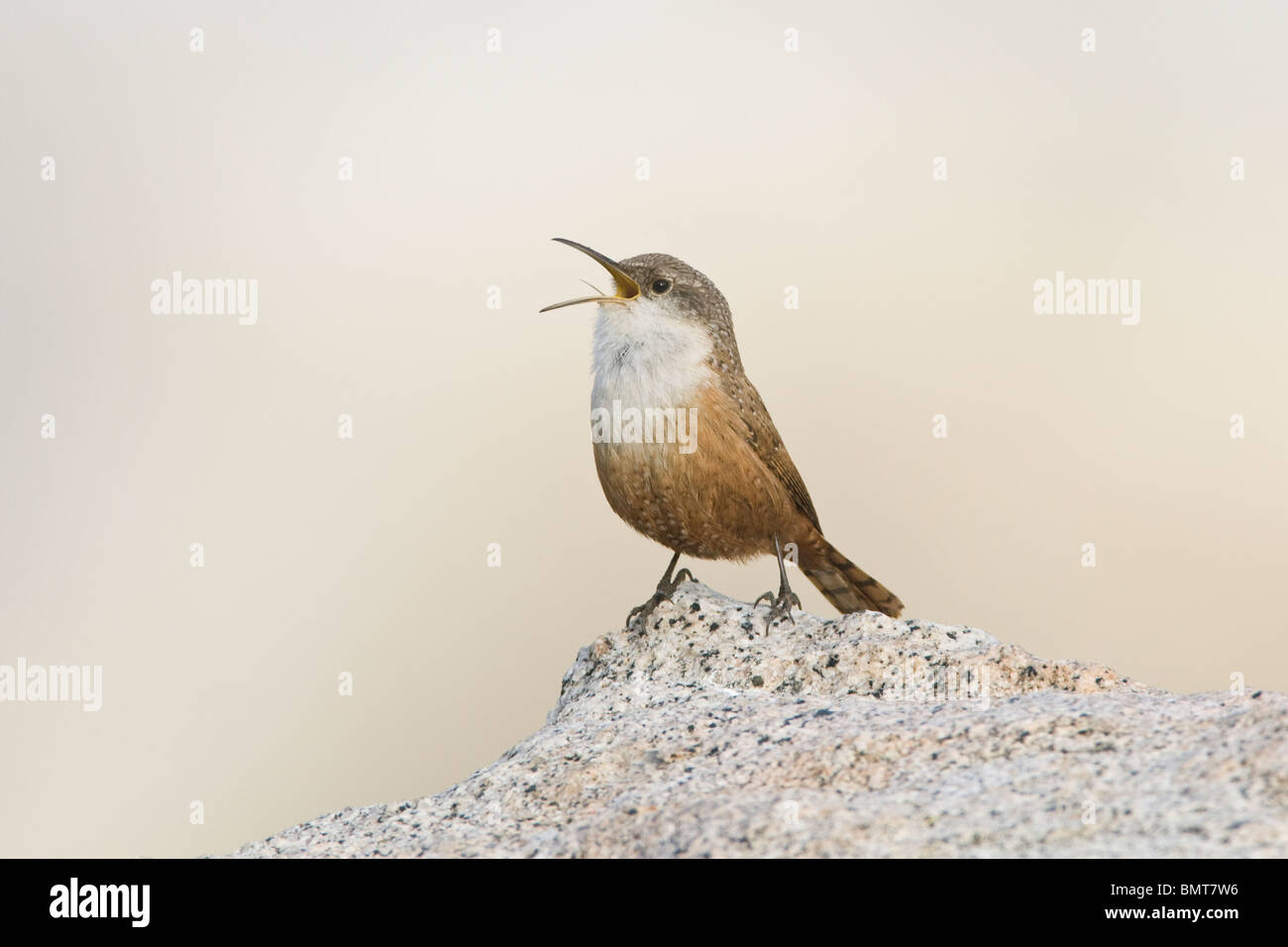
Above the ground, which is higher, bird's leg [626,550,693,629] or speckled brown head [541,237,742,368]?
speckled brown head [541,237,742,368]

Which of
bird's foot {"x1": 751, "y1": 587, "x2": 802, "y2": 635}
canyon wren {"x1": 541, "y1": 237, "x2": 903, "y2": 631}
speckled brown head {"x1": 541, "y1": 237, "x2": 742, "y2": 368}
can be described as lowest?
bird's foot {"x1": 751, "y1": 587, "x2": 802, "y2": 635}

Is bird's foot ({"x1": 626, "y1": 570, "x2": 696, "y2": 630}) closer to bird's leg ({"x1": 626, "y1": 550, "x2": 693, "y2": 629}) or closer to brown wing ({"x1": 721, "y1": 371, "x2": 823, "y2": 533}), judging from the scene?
bird's leg ({"x1": 626, "y1": 550, "x2": 693, "y2": 629})

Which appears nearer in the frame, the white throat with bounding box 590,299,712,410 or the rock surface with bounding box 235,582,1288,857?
the rock surface with bounding box 235,582,1288,857

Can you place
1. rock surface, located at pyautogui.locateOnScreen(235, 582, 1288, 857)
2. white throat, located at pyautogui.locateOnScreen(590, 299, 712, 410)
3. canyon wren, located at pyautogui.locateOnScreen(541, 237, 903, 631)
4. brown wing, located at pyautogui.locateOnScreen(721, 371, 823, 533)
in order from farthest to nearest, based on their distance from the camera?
brown wing, located at pyautogui.locateOnScreen(721, 371, 823, 533) < white throat, located at pyautogui.locateOnScreen(590, 299, 712, 410) < canyon wren, located at pyautogui.locateOnScreen(541, 237, 903, 631) < rock surface, located at pyautogui.locateOnScreen(235, 582, 1288, 857)

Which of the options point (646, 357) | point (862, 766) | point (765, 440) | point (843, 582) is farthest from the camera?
point (843, 582)

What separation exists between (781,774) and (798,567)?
3.02m

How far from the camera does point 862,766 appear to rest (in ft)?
12.2

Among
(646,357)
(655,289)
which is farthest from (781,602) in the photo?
(655,289)

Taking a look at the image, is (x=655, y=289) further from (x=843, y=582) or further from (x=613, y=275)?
(x=843, y=582)

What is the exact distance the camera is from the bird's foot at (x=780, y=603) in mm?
5680

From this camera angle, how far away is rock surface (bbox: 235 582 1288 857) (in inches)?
124

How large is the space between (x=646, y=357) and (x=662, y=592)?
121 centimetres

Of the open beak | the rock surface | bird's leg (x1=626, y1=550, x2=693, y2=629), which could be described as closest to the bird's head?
the open beak
